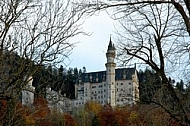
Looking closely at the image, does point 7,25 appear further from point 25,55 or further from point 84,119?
point 84,119

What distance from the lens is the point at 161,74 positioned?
8844 millimetres

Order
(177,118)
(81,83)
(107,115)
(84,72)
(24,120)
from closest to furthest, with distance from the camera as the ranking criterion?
(177,118)
(24,120)
(107,115)
(81,83)
(84,72)

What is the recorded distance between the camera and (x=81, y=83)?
113438 mm

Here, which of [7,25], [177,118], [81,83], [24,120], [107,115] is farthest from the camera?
[81,83]

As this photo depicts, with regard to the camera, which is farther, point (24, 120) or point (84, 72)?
point (84, 72)

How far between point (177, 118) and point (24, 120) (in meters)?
3.55

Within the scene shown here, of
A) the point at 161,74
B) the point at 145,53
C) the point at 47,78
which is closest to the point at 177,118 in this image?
the point at 161,74

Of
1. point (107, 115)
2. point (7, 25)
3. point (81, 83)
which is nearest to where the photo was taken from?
point (7, 25)

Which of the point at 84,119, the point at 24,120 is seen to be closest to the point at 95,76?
the point at 84,119

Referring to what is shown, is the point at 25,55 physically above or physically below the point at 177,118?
above

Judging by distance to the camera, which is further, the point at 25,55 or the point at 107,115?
the point at 107,115

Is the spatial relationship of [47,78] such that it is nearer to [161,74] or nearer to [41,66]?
[41,66]

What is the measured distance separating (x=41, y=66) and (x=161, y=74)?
8.59 ft

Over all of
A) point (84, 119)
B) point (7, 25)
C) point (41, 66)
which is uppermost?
point (7, 25)
